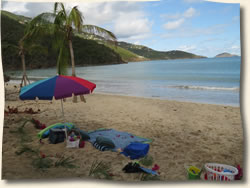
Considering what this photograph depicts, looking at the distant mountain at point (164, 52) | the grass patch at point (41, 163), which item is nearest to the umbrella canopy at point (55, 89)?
the grass patch at point (41, 163)

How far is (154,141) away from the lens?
166 inches

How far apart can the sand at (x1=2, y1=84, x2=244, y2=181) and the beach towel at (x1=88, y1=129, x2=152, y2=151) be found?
0.87 feet

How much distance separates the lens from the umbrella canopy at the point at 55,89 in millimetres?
2742

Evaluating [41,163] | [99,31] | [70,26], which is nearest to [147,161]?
[41,163]

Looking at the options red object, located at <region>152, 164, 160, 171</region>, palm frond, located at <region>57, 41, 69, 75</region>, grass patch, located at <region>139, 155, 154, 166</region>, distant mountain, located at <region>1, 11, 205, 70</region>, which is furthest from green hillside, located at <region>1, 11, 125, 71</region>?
red object, located at <region>152, 164, 160, 171</region>

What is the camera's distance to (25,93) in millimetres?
2789

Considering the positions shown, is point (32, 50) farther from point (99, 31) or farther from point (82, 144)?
point (82, 144)

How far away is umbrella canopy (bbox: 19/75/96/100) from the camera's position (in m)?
2.74

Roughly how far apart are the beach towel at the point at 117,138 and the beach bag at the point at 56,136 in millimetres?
547

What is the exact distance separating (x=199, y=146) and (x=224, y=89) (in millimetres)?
9807

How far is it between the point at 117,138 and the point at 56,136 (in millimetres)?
1191

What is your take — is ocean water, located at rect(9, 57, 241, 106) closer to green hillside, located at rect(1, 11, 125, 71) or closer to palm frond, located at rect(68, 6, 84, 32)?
green hillside, located at rect(1, 11, 125, 71)

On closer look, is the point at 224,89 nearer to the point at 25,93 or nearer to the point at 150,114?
the point at 150,114

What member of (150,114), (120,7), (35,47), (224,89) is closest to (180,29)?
(120,7)
